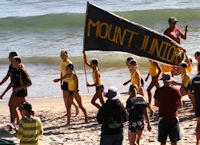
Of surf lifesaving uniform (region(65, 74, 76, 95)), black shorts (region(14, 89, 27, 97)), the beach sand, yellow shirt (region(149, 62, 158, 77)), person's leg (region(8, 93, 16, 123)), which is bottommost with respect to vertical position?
the beach sand

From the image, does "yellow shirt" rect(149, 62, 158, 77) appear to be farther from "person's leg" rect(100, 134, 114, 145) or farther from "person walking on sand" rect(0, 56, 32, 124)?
"person's leg" rect(100, 134, 114, 145)

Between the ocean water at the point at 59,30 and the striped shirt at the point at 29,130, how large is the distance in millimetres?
8540

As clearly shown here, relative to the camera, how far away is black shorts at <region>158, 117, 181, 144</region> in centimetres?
1068

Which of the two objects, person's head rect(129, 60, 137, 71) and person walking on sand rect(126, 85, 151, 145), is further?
person's head rect(129, 60, 137, 71)

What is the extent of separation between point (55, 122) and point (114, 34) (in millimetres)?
2928

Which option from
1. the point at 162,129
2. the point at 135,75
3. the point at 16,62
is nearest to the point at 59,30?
the point at 135,75

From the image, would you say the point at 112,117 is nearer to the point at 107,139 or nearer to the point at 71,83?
the point at 107,139

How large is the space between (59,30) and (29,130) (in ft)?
79.3

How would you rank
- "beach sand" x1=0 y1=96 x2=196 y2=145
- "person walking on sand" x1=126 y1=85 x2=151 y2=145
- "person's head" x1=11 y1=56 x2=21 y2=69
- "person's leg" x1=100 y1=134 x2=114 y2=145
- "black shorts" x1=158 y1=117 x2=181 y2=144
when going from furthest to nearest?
1. "person's head" x1=11 y1=56 x2=21 y2=69
2. "beach sand" x1=0 y1=96 x2=196 y2=145
3. "person walking on sand" x1=126 y1=85 x2=151 y2=145
4. "black shorts" x1=158 y1=117 x2=181 y2=144
5. "person's leg" x1=100 y1=134 x2=114 y2=145

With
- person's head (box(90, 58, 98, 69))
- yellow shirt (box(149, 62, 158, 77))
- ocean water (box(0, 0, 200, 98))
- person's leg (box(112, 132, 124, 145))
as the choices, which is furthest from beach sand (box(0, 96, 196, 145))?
ocean water (box(0, 0, 200, 98))

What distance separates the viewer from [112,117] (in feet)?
32.1

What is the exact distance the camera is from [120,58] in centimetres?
2464

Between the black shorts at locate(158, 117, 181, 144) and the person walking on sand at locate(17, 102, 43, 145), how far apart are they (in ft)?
6.46

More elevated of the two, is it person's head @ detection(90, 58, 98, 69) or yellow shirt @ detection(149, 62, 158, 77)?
person's head @ detection(90, 58, 98, 69)
